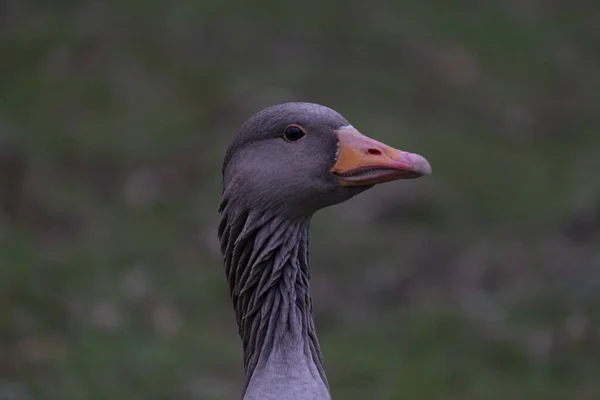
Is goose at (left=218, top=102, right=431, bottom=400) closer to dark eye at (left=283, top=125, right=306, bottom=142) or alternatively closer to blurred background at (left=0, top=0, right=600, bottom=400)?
dark eye at (left=283, top=125, right=306, bottom=142)

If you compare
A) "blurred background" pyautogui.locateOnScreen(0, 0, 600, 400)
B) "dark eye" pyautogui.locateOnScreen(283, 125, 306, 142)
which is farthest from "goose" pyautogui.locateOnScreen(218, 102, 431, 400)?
"blurred background" pyautogui.locateOnScreen(0, 0, 600, 400)

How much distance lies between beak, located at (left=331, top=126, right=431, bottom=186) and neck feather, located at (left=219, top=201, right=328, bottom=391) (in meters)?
0.36

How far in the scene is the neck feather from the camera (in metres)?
4.42

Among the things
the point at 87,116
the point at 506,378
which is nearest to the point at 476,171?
the point at 506,378

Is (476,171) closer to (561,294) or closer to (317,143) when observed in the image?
(561,294)

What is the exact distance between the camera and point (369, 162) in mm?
4242

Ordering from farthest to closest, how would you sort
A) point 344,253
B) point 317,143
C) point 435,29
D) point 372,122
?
point 435,29 < point 372,122 < point 344,253 < point 317,143

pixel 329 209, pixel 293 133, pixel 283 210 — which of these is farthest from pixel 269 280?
pixel 329 209

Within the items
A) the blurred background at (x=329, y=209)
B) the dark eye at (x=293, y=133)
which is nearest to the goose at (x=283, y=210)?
the dark eye at (x=293, y=133)

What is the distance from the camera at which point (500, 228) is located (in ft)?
35.4

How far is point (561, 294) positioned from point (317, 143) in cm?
555

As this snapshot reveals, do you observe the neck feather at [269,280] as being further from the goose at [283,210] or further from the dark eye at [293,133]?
the dark eye at [293,133]

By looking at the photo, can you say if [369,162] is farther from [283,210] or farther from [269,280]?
[269,280]

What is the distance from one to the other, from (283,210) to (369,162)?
0.48 m
